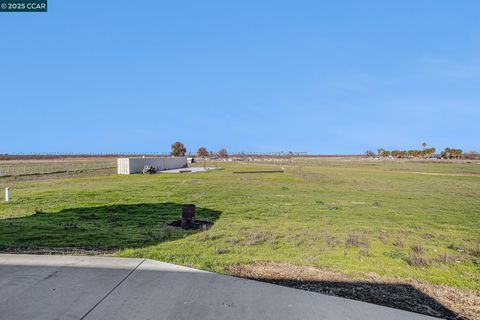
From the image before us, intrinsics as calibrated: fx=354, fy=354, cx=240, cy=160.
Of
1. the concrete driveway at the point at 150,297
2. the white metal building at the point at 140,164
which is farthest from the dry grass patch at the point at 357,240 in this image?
the white metal building at the point at 140,164

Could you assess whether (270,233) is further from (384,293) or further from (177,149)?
(177,149)

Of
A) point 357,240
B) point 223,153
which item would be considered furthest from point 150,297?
point 223,153

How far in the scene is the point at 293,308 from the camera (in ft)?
14.1

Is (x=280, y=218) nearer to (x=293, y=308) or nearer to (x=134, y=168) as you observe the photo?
(x=293, y=308)

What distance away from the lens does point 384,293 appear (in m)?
5.35

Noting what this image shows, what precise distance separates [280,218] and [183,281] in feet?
29.5

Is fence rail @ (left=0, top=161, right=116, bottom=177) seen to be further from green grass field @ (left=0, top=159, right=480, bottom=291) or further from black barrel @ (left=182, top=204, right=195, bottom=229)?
black barrel @ (left=182, top=204, right=195, bottom=229)

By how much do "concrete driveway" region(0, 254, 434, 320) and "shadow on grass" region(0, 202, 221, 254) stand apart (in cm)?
223

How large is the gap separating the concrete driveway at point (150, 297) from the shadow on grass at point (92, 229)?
2.23 meters

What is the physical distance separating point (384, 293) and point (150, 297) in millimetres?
3442

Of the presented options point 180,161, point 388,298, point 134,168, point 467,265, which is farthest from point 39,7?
point 180,161

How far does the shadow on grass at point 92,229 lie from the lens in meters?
7.88

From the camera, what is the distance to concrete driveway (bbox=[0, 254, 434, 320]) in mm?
4031

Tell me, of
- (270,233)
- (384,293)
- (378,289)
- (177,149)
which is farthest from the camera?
(177,149)
